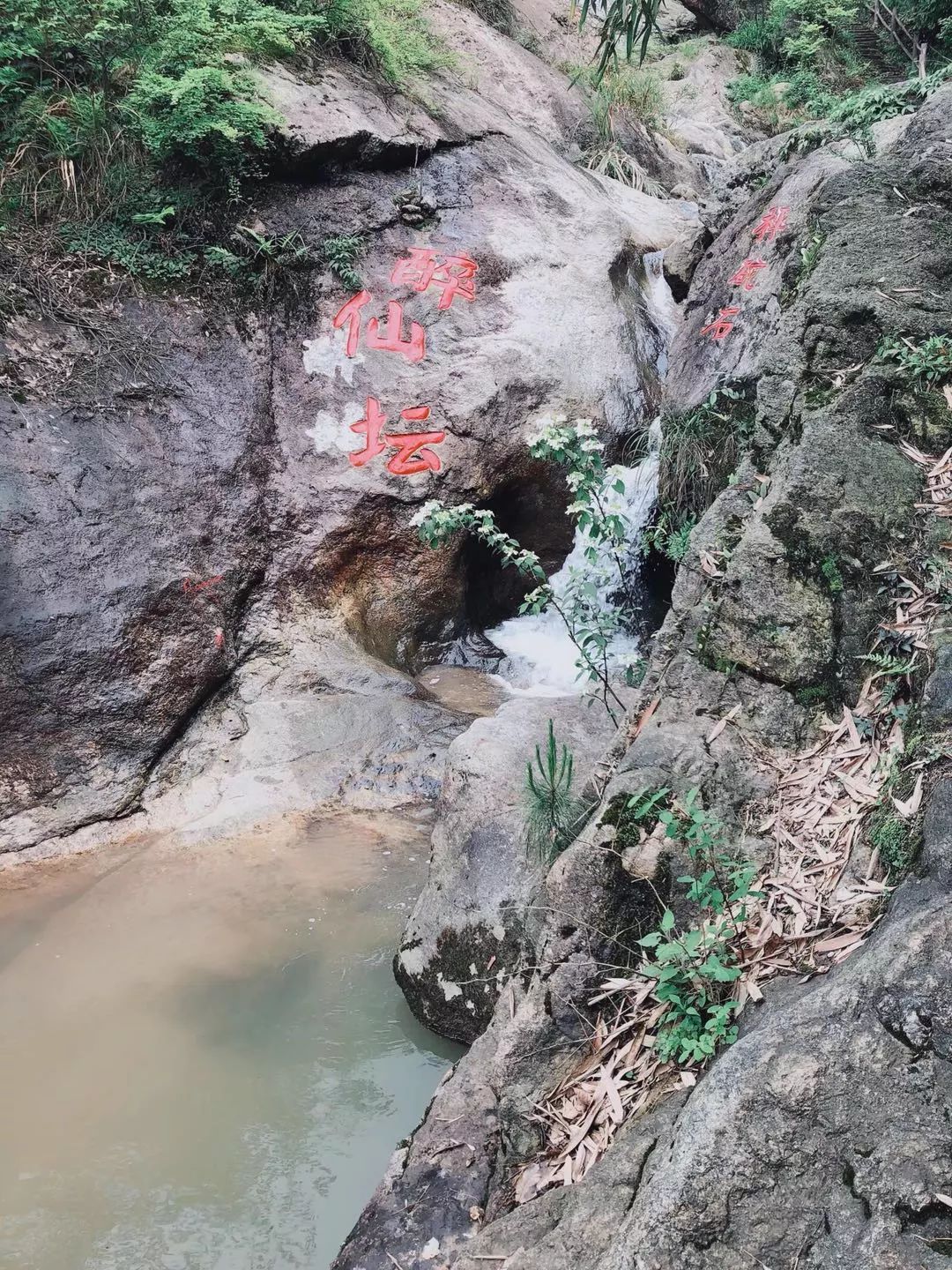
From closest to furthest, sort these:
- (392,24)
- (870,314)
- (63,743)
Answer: (870,314), (63,743), (392,24)

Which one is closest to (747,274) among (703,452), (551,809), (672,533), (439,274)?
(703,452)

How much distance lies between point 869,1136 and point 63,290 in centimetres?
619

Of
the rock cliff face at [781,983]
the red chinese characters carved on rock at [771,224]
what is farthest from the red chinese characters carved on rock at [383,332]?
the rock cliff face at [781,983]

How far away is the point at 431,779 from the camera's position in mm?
5117

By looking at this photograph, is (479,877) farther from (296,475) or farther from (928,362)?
(296,475)

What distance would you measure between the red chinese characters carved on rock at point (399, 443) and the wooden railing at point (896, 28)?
7930mm

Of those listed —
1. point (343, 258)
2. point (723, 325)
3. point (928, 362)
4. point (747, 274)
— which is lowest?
point (343, 258)

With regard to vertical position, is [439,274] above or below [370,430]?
above

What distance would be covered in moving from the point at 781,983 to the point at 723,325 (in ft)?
17.4

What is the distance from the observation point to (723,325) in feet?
20.7

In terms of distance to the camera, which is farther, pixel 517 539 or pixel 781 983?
pixel 517 539

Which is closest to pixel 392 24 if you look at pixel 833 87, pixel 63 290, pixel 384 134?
pixel 384 134

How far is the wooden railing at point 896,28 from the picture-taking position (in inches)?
404

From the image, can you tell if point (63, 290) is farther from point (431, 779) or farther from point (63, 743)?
point (431, 779)
